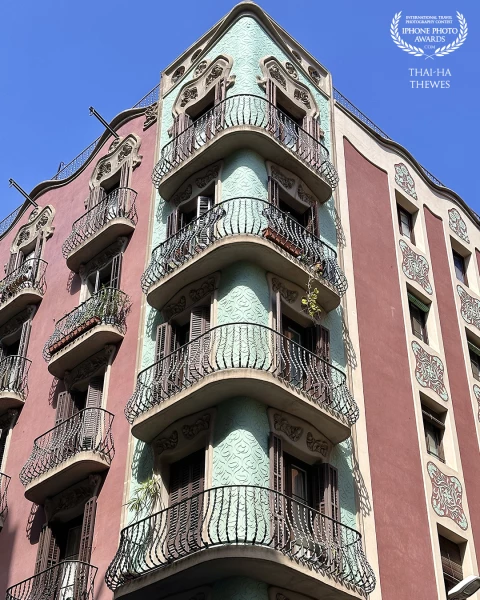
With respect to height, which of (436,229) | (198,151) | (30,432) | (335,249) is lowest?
(30,432)

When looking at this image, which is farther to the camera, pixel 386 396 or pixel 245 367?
pixel 386 396

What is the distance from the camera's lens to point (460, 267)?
2692 centimetres

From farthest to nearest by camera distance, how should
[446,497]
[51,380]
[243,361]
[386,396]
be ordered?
[51,380], [386,396], [446,497], [243,361]

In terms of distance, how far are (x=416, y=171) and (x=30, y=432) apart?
12568 mm

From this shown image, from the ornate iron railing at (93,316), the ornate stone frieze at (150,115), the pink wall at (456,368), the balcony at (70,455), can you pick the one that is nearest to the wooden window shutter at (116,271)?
the ornate iron railing at (93,316)

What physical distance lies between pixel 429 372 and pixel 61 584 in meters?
9.30

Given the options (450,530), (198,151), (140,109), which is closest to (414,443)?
(450,530)

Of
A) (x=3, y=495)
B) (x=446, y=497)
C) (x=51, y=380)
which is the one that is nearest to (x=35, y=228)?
(x=51, y=380)

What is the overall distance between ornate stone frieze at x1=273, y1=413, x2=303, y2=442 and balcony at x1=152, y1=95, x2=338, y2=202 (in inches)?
250

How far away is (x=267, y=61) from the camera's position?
22.6 m

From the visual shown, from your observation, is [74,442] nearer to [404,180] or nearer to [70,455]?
[70,455]

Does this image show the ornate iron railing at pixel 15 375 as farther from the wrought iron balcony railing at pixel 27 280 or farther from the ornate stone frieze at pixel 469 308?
the ornate stone frieze at pixel 469 308

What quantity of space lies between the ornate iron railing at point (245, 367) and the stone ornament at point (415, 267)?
221 inches

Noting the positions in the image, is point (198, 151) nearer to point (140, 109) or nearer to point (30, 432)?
point (140, 109)
